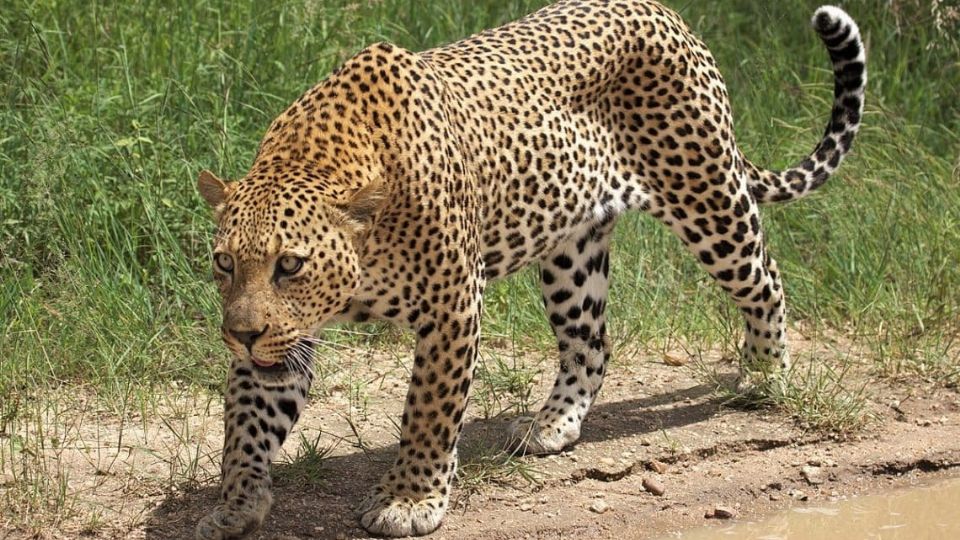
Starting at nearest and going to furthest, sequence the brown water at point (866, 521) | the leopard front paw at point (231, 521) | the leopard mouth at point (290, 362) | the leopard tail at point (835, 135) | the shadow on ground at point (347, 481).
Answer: the leopard mouth at point (290, 362), the leopard front paw at point (231, 521), the shadow on ground at point (347, 481), the brown water at point (866, 521), the leopard tail at point (835, 135)

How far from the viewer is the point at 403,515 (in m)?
6.16

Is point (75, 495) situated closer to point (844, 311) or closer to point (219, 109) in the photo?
point (219, 109)

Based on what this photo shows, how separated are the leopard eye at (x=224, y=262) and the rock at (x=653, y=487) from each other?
2.09 meters

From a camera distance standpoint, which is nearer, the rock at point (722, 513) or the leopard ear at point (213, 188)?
the leopard ear at point (213, 188)

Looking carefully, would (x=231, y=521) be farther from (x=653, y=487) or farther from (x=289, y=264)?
(x=653, y=487)

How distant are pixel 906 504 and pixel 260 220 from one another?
2.93 meters

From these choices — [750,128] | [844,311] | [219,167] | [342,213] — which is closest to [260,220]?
[342,213]

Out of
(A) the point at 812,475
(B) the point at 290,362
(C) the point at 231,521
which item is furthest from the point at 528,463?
(B) the point at 290,362

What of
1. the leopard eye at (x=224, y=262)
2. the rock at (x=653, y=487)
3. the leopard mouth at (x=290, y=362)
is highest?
the leopard eye at (x=224, y=262)

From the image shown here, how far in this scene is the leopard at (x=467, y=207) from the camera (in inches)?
225

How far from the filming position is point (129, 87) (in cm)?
831

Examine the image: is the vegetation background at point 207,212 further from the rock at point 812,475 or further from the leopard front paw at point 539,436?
the leopard front paw at point 539,436

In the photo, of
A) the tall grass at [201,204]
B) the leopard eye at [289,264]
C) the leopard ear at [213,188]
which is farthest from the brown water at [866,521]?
the leopard ear at [213,188]

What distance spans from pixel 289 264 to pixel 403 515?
114 centimetres
